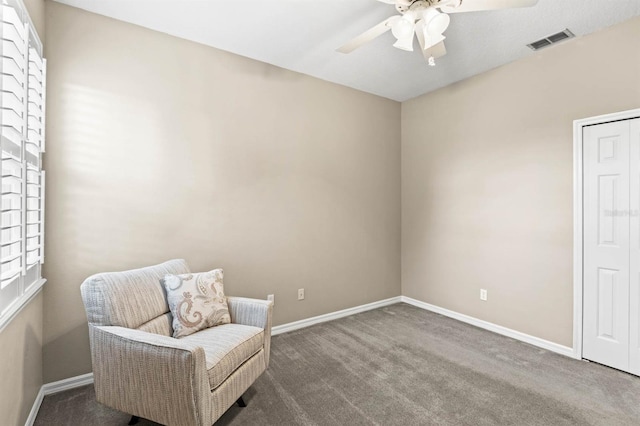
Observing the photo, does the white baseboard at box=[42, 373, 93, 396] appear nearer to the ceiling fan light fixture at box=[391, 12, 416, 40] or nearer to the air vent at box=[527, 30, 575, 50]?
the ceiling fan light fixture at box=[391, 12, 416, 40]

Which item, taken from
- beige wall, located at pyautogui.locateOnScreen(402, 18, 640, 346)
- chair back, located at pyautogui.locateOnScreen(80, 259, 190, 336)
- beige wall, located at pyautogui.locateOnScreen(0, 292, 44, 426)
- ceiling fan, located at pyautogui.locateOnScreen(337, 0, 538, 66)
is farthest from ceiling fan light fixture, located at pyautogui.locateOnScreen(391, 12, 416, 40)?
beige wall, located at pyautogui.locateOnScreen(0, 292, 44, 426)

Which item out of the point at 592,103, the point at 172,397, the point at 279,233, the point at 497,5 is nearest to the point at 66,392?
the point at 172,397

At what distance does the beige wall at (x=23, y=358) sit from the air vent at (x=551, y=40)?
3.81 metres

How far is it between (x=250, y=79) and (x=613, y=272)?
3.65 m

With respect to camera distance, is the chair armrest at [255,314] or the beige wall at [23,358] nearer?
the beige wall at [23,358]

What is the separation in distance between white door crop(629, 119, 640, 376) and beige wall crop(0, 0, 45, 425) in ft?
13.5

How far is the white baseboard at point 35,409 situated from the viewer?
1.93 meters

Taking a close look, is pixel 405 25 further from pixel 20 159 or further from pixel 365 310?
pixel 365 310

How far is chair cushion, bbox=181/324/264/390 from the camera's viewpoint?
1765mm

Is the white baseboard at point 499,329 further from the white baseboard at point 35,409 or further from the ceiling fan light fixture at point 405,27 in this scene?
the white baseboard at point 35,409

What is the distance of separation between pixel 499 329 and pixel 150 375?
10.8 ft

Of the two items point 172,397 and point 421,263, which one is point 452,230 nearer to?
point 421,263

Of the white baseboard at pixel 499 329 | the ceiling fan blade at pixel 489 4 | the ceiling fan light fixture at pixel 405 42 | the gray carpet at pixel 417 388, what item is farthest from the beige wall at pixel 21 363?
the white baseboard at pixel 499 329

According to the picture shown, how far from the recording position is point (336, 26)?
2.62 m
